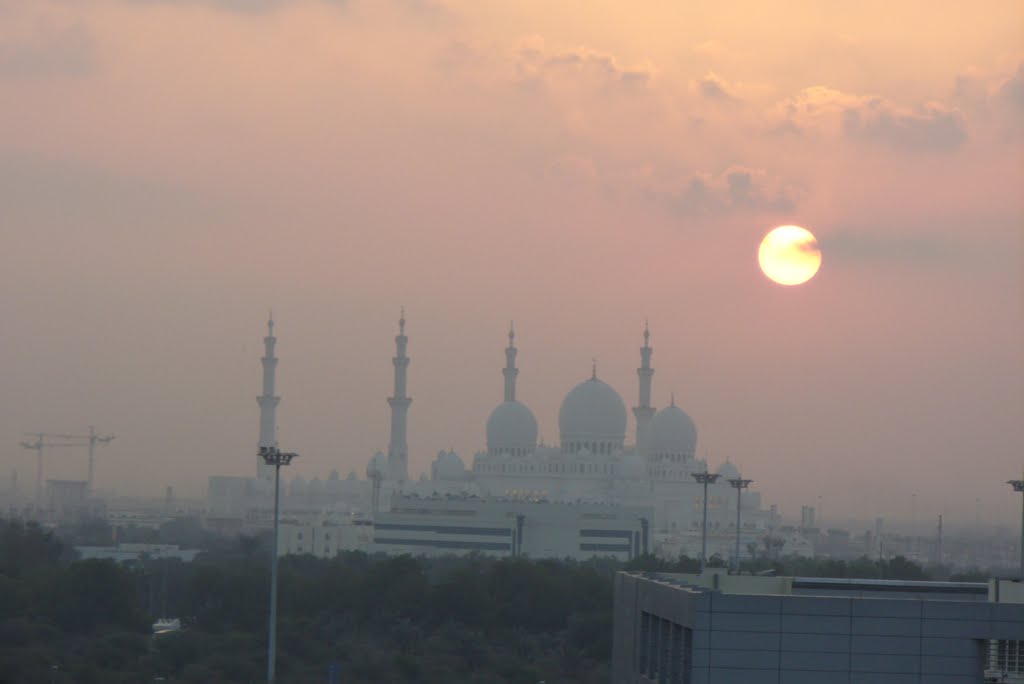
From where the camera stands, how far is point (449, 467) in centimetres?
17075

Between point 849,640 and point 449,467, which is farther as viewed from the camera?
point 449,467

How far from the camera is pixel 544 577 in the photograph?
76438 mm

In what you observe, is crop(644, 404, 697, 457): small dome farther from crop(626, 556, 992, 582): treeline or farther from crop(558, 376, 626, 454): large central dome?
crop(626, 556, 992, 582): treeline

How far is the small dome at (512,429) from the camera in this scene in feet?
531

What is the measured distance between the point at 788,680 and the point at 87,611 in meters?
43.3

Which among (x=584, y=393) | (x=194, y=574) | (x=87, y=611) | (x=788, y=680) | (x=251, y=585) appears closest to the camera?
(x=788, y=680)

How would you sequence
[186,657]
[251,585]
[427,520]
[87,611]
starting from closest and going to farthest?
[186,657], [87,611], [251,585], [427,520]

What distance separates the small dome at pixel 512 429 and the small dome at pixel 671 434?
9.63 meters

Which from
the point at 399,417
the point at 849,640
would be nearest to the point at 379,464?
the point at 399,417

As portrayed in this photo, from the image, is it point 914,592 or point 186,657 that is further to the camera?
point 186,657

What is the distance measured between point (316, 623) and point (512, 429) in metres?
93.7

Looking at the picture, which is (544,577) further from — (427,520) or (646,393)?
(646,393)

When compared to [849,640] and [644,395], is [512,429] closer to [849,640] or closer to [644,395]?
[644,395]

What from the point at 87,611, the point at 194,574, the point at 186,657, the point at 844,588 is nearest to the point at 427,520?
the point at 194,574
